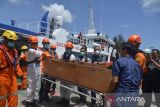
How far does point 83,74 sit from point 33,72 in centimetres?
198

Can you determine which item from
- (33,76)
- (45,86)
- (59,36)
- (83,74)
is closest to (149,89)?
(83,74)

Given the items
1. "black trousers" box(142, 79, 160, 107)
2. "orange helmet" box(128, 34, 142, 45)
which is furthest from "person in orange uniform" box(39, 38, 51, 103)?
"orange helmet" box(128, 34, 142, 45)

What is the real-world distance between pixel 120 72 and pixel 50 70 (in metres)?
3.71

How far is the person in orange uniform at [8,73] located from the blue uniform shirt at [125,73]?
6.30 feet

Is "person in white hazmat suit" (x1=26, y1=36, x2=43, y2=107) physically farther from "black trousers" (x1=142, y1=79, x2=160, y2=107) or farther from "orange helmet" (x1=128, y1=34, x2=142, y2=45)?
"orange helmet" (x1=128, y1=34, x2=142, y2=45)

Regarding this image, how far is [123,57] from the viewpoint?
13.3ft

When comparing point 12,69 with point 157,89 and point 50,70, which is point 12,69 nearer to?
point 50,70

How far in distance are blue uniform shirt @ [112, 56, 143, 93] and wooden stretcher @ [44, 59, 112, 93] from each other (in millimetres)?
797

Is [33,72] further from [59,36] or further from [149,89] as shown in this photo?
[59,36]

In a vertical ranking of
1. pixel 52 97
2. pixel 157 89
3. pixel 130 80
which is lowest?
pixel 52 97

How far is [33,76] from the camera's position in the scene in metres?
7.18

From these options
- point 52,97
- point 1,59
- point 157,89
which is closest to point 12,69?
point 1,59

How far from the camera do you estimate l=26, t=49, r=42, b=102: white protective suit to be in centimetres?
711

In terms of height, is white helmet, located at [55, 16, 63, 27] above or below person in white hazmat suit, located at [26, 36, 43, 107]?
above
